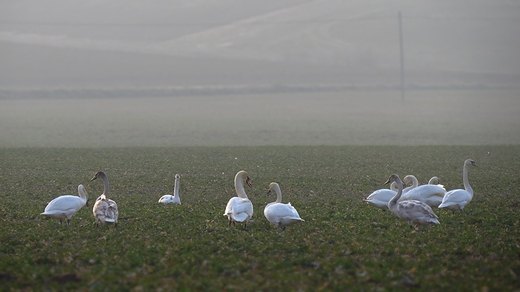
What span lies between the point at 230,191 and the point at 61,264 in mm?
9452

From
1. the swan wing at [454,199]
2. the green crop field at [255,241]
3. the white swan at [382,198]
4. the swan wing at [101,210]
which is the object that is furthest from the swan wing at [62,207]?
the swan wing at [454,199]

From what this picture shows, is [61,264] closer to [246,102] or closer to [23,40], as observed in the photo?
[246,102]

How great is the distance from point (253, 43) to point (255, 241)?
12756cm

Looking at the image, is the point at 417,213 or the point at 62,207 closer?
the point at 417,213

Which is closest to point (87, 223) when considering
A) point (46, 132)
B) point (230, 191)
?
point (230, 191)

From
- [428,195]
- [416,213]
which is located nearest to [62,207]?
[416,213]

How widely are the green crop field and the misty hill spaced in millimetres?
84195

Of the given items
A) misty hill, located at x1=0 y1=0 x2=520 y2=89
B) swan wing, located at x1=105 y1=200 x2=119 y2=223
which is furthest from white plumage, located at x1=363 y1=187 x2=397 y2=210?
misty hill, located at x1=0 y1=0 x2=520 y2=89

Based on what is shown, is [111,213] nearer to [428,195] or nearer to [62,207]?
[62,207]

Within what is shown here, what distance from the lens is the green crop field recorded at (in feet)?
29.6

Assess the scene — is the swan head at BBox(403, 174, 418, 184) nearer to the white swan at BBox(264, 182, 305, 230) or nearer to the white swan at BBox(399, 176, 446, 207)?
the white swan at BBox(399, 176, 446, 207)

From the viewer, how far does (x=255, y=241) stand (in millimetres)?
11641

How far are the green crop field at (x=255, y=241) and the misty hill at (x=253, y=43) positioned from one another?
84195 mm

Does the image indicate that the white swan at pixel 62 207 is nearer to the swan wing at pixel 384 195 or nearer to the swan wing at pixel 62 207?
the swan wing at pixel 62 207
